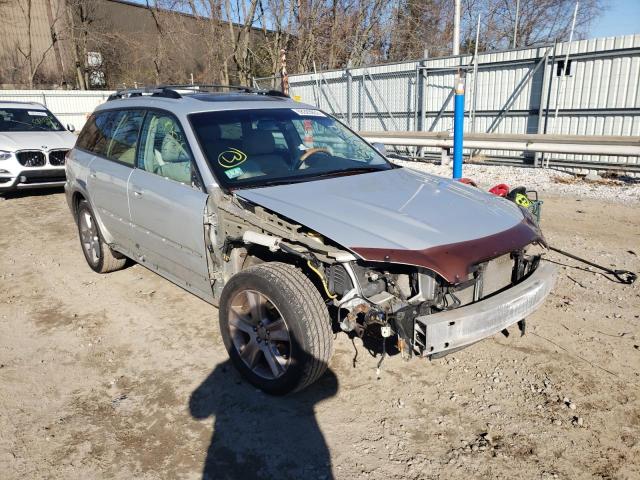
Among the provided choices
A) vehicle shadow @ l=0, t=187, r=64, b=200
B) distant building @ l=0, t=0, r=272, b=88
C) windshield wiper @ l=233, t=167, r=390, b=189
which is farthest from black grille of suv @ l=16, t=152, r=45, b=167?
distant building @ l=0, t=0, r=272, b=88

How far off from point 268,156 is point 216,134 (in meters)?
0.42

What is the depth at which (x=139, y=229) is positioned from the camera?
430 centimetres

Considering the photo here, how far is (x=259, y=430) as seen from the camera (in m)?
2.93

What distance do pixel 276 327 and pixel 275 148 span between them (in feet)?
5.09

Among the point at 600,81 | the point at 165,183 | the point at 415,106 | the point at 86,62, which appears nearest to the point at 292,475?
the point at 165,183

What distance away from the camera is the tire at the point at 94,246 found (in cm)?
526

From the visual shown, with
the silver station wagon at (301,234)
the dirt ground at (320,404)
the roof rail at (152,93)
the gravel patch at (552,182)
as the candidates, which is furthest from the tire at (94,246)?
the gravel patch at (552,182)

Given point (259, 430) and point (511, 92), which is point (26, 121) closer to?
point (259, 430)

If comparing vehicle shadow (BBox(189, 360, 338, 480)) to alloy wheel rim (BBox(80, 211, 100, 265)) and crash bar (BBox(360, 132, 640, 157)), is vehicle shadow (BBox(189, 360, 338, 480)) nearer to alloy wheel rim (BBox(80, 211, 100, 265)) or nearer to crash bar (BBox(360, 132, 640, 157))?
alloy wheel rim (BBox(80, 211, 100, 265))

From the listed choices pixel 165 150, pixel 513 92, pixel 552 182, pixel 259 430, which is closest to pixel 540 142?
pixel 552 182

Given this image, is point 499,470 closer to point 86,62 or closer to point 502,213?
point 502,213

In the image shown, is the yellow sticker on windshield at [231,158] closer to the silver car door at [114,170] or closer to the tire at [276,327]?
the tire at [276,327]

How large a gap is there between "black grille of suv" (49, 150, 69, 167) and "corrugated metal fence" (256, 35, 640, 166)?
29.2 ft

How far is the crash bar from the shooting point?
866 centimetres
